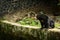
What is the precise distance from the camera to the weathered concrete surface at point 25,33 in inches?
156

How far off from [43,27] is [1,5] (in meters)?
2.82

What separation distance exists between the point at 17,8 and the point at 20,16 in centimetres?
54

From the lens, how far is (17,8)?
6887mm

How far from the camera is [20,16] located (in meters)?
6.45

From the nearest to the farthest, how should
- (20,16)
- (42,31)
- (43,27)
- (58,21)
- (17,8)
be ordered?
(42,31), (43,27), (58,21), (20,16), (17,8)

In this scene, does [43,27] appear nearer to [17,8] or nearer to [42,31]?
[42,31]

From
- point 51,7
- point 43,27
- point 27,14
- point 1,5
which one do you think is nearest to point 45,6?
point 51,7

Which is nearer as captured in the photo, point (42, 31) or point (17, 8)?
point (42, 31)

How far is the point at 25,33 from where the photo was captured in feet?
→ 13.6

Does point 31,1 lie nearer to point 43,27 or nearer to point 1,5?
point 1,5

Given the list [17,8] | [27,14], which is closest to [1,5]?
[17,8]

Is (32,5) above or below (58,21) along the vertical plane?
above

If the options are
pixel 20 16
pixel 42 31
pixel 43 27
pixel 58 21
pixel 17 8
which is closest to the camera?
pixel 42 31

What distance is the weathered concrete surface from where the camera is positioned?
397cm
